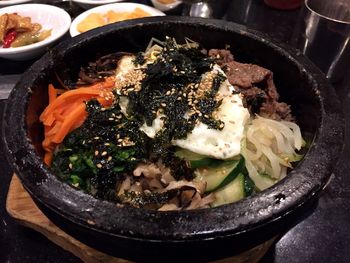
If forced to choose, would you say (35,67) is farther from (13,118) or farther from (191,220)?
(191,220)

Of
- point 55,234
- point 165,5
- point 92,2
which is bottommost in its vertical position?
point 55,234

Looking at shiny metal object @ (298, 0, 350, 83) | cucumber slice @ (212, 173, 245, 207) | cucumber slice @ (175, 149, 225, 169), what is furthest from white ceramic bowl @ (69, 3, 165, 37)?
cucumber slice @ (212, 173, 245, 207)

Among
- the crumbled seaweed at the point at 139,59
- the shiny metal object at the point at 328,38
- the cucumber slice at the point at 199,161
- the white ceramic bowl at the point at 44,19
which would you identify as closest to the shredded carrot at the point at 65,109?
the crumbled seaweed at the point at 139,59

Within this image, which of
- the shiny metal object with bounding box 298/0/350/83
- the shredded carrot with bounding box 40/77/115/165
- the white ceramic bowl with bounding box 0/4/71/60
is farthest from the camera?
the white ceramic bowl with bounding box 0/4/71/60

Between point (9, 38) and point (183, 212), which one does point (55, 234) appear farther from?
point (9, 38)

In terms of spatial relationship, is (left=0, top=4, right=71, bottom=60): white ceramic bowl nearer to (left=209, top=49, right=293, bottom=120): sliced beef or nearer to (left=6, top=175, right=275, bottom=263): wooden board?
(left=6, top=175, right=275, bottom=263): wooden board

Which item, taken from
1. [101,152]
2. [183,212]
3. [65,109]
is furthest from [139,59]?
[183,212]

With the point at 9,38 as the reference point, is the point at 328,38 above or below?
above
